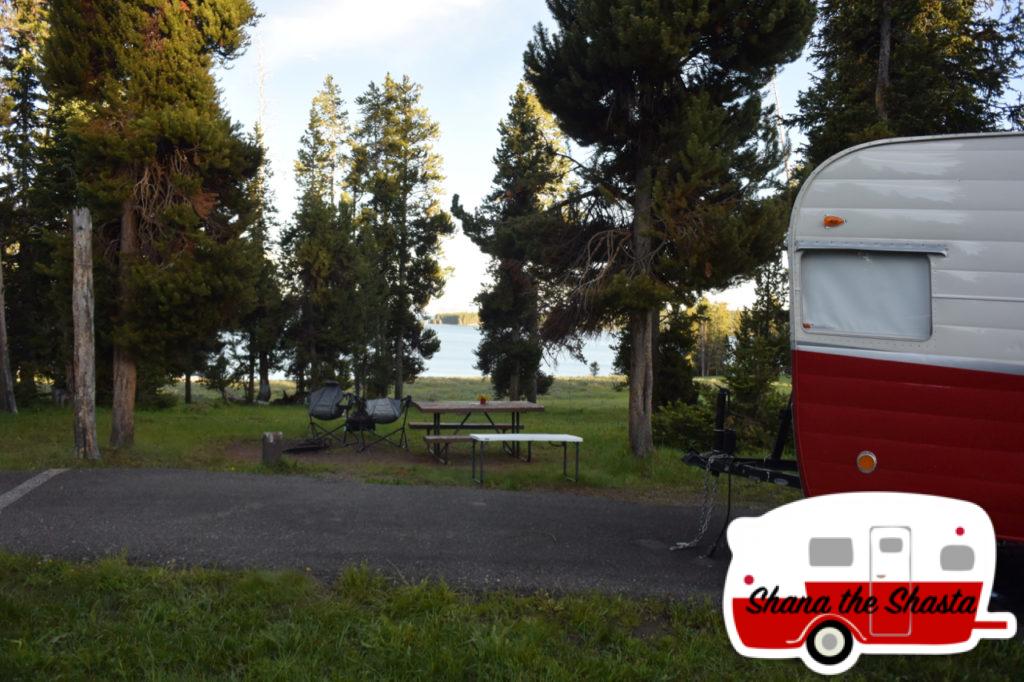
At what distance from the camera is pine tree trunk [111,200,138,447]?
461 inches

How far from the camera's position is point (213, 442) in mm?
13242

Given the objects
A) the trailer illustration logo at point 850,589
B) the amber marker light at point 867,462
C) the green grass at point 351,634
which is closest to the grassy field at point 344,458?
the green grass at point 351,634

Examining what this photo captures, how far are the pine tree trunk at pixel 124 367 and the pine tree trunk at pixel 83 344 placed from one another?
1.40 metres

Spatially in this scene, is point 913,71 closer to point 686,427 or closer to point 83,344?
point 686,427

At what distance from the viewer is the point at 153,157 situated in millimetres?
11289

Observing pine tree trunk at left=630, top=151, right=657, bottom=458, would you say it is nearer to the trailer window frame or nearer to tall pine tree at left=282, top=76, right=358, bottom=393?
the trailer window frame

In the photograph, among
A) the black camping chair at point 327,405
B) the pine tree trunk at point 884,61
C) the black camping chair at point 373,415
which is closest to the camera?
the black camping chair at point 373,415

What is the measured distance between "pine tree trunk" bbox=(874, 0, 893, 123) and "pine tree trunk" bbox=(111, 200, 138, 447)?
12.4 meters

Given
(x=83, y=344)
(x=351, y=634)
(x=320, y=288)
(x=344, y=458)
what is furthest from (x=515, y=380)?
(x=351, y=634)

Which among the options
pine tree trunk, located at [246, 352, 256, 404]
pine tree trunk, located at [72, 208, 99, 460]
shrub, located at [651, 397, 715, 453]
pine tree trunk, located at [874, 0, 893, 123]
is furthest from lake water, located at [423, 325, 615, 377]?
pine tree trunk, located at [72, 208, 99, 460]

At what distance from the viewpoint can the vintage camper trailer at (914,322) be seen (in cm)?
394

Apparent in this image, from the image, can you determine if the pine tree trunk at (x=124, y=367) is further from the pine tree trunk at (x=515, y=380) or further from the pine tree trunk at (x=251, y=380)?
the pine tree trunk at (x=251, y=380)

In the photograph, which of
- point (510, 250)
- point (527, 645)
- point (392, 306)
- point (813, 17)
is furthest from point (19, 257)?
point (527, 645)

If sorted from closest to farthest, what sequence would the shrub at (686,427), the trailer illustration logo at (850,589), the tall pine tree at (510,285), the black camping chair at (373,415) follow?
the trailer illustration logo at (850,589)
the black camping chair at (373,415)
the shrub at (686,427)
the tall pine tree at (510,285)
